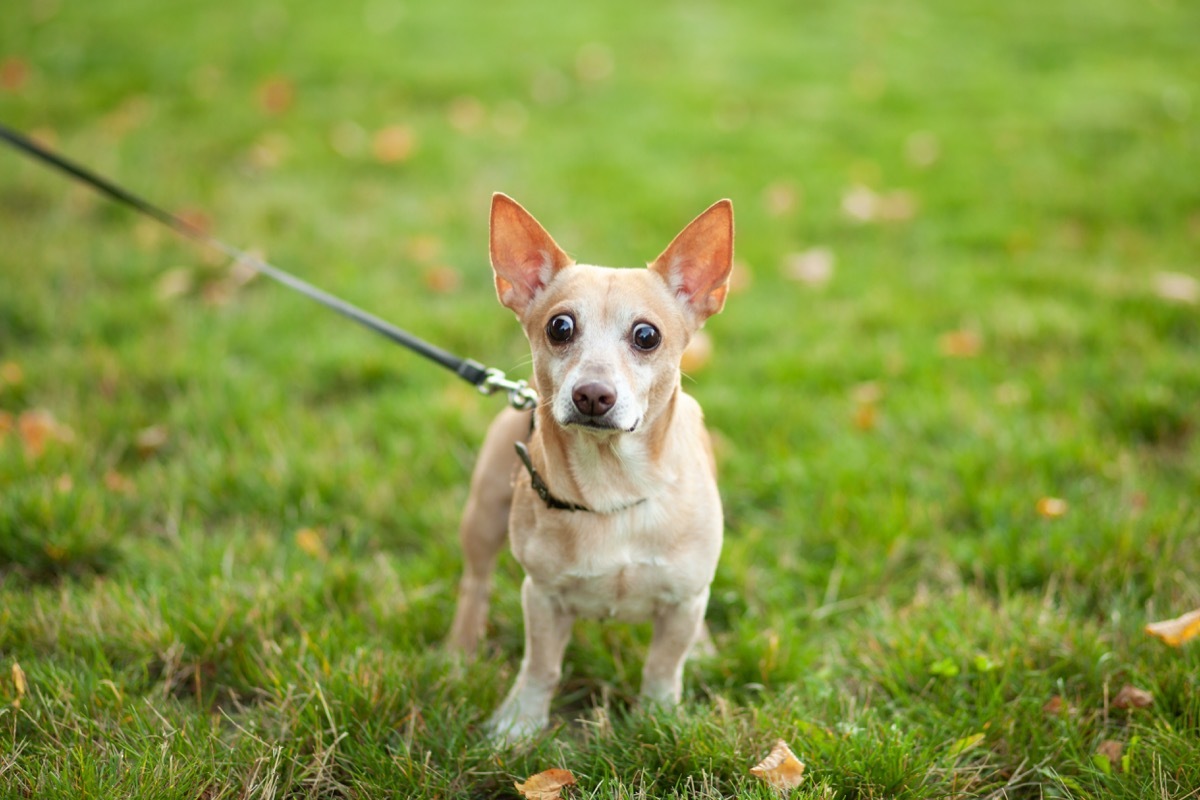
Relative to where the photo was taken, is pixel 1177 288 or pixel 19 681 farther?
pixel 1177 288

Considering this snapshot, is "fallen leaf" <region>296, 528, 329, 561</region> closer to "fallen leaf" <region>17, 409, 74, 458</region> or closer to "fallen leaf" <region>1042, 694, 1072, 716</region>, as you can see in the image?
"fallen leaf" <region>17, 409, 74, 458</region>

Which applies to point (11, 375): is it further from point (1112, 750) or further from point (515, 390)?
point (1112, 750)

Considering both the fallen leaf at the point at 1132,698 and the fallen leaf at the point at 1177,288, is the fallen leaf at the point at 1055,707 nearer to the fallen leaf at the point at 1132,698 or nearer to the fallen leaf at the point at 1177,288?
the fallen leaf at the point at 1132,698

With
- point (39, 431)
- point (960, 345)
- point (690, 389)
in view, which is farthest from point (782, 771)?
point (39, 431)

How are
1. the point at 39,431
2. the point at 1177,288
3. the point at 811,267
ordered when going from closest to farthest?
the point at 39,431, the point at 1177,288, the point at 811,267

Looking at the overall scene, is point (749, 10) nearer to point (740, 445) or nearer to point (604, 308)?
point (740, 445)

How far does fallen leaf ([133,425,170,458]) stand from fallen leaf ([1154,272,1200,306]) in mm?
4177

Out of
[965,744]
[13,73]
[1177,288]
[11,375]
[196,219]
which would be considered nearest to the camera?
[965,744]

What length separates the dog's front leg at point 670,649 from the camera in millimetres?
2322

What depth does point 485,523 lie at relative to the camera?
2652 millimetres

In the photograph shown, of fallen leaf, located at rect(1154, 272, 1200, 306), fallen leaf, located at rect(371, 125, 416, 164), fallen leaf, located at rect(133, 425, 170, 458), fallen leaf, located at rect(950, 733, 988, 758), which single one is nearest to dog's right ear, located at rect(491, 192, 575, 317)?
fallen leaf, located at rect(950, 733, 988, 758)

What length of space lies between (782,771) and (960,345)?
2.54m

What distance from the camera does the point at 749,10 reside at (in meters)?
8.81

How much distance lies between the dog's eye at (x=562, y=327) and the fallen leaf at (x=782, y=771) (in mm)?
1024
